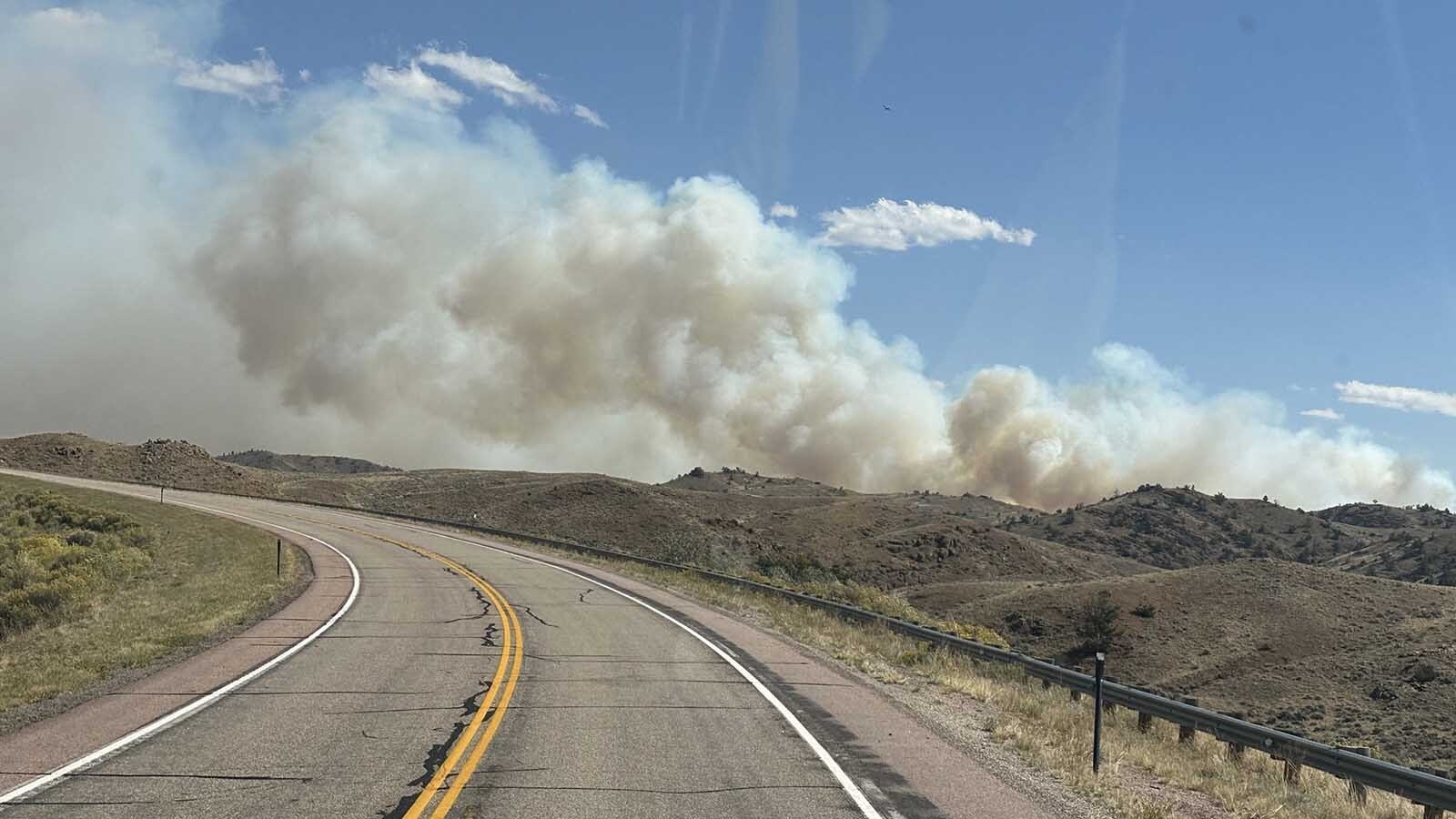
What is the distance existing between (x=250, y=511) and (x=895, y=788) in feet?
179

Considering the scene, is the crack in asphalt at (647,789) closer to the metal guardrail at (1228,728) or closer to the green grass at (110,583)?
the metal guardrail at (1228,728)

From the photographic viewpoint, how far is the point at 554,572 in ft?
112

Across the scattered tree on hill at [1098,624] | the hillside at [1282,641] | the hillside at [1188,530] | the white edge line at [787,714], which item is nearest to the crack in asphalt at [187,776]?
the white edge line at [787,714]

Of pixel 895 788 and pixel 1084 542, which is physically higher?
pixel 1084 542

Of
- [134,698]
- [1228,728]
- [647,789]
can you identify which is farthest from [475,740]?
[1228,728]

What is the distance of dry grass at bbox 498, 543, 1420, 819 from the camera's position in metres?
10.4

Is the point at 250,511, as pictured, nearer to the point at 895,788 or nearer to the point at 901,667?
the point at 901,667

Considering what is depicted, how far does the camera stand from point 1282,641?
44094 millimetres

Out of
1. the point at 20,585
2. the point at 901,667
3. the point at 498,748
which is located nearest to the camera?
the point at 498,748

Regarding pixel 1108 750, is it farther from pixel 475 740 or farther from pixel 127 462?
pixel 127 462

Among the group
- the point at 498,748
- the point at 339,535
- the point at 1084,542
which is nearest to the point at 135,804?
the point at 498,748

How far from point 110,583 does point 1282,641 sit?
44.0m

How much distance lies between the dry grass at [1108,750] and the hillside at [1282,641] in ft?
54.1

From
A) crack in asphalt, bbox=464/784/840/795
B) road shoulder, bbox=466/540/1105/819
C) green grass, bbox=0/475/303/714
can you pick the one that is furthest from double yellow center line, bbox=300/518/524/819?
green grass, bbox=0/475/303/714
